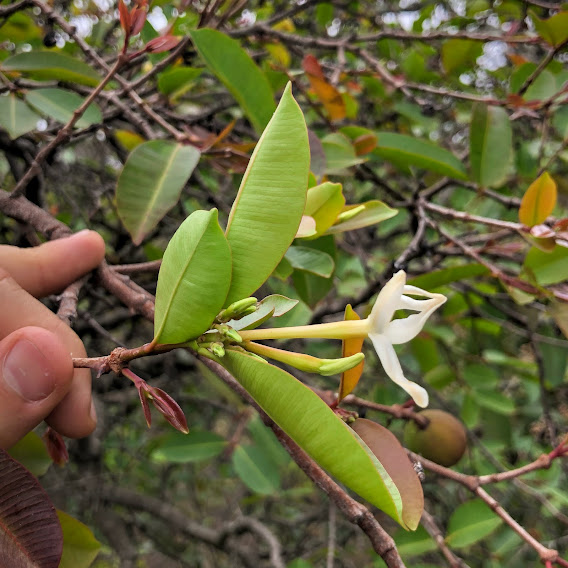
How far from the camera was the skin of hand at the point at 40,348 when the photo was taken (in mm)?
484

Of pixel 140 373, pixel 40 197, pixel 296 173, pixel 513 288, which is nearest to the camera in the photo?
pixel 296 173

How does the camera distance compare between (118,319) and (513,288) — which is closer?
(513,288)

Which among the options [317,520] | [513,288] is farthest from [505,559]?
[513,288]

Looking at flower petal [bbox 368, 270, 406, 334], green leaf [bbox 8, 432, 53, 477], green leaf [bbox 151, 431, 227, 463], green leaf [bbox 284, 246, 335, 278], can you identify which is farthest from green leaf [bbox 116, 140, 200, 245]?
green leaf [bbox 151, 431, 227, 463]

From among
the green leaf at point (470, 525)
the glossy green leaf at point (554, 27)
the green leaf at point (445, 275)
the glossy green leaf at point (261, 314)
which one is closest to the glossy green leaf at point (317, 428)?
the glossy green leaf at point (261, 314)

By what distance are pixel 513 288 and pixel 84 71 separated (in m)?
0.91

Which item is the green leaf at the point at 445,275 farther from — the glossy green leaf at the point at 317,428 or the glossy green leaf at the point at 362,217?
the glossy green leaf at the point at 317,428

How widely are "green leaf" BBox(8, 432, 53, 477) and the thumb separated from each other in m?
0.29

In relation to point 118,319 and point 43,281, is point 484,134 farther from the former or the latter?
point 118,319

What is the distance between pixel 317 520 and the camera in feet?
6.80

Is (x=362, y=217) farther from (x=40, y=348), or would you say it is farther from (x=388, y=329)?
(x=40, y=348)

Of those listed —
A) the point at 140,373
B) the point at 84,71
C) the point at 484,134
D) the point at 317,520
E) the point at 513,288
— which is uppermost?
the point at 84,71

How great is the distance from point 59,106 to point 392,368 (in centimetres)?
82

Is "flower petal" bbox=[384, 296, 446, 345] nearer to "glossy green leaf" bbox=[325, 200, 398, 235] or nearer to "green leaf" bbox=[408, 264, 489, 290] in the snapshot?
"glossy green leaf" bbox=[325, 200, 398, 235]
